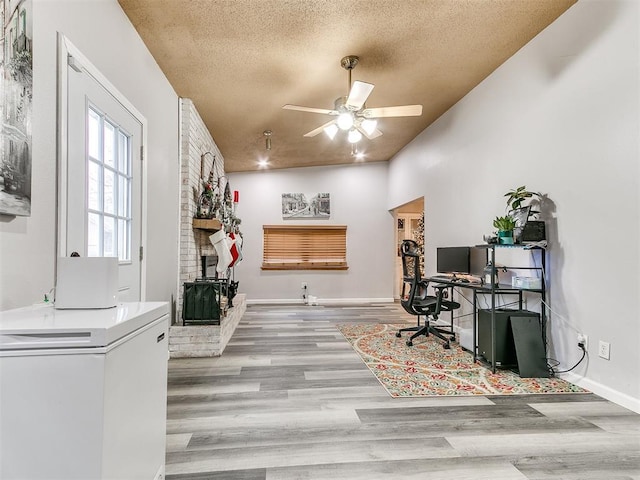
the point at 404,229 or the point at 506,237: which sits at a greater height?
the point at 404,229

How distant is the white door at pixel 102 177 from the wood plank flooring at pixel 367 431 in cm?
107

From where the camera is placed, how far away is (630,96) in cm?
222

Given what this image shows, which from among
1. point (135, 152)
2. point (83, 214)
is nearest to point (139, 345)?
point (83, 214)

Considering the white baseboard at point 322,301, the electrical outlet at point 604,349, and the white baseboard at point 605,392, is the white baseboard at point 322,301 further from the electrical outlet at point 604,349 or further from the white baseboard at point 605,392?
the electrical outlet at point 604,349

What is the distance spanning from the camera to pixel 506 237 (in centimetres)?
290

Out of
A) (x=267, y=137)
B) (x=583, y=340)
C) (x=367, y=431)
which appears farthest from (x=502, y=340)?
(x=267, y=137)

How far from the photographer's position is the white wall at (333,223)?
687 centimetres

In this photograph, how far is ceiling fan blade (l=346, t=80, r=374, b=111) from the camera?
2789 mm

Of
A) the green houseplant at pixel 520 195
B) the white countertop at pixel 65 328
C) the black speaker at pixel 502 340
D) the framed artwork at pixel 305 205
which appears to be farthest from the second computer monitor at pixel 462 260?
the white countertop at pixel 65 328

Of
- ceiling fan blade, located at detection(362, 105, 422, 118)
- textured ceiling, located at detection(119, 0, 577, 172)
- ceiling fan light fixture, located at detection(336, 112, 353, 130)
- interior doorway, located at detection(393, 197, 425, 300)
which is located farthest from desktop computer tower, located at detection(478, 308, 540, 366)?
interior doorway, located at detection(393, 197, 425, 300)

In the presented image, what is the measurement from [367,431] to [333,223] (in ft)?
17.3

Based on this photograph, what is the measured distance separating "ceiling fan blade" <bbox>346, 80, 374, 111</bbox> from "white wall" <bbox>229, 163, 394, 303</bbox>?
3867mm

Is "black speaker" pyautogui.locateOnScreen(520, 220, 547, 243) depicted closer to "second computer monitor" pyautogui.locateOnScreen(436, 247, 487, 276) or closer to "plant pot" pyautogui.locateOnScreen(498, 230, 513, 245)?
"plant pot" pyautogui.locateOnScreen(498, 230, 513, 245)

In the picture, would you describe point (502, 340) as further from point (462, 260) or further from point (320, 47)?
point (320, 47)
